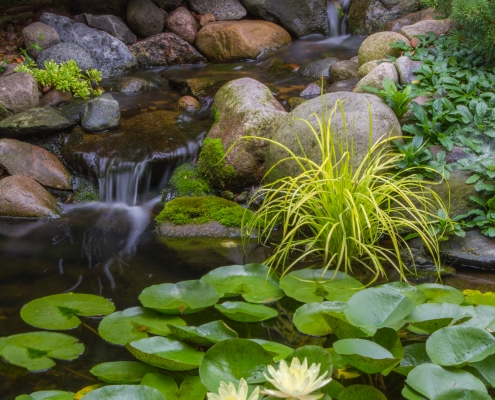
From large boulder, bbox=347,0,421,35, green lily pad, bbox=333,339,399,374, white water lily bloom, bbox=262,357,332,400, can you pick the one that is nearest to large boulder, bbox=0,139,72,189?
green lily pad, bbox=333,339,399,374

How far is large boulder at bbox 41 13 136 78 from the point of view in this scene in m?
7.58

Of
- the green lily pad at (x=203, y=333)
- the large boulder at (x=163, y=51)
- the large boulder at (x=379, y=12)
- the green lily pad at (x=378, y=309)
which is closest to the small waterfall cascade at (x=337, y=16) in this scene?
the large boulder at (x=379, y=12)

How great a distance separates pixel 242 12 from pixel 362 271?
6.68 meters

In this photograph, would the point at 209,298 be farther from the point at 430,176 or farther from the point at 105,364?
the point at 430,176

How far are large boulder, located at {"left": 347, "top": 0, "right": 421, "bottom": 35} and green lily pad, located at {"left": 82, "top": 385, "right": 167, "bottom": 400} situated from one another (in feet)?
25.9

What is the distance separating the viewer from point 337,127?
415 cm

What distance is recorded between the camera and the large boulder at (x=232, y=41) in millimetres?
8117

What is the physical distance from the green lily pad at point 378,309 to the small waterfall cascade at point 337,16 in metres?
7.37

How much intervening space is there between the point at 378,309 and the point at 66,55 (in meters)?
6.10

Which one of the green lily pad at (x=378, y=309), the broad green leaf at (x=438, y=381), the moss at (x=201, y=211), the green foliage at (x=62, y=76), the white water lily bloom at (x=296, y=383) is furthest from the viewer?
the green foliage at (x=62, y=76)

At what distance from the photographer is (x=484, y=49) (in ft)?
15.9

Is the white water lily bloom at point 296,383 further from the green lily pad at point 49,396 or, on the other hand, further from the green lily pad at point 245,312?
the green lily pad at point 245,312

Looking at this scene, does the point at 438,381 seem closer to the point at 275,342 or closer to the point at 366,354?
the point at 366,354

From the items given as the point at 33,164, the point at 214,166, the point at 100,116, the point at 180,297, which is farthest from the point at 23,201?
the point at 180,297
